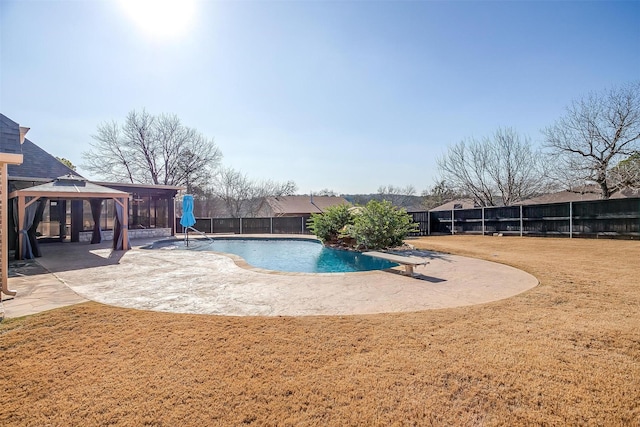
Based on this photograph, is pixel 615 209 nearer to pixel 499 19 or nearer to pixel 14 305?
pixel 499 19

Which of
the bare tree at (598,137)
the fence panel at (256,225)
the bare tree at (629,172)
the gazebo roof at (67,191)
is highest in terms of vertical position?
the bare tree at (598,137)

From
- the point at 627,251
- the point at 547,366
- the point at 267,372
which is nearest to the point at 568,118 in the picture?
the point at 627,251

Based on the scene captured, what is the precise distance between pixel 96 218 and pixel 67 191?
4.58m

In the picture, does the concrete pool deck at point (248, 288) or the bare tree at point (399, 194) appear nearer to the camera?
the concrete pool deck at point (248, 288)

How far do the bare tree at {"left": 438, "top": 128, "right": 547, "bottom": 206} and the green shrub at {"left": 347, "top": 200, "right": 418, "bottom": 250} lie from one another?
17499mm

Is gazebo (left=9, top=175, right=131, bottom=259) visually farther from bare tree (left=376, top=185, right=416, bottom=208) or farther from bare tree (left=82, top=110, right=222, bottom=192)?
bare tree (left=376, top=185, right=416, bottom=208)

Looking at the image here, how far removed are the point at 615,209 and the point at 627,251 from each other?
3814mm

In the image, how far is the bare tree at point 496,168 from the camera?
23062 millimetres

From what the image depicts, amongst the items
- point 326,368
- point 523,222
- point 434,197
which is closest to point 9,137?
point 326,368

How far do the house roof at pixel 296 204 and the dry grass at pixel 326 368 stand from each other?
2892cm

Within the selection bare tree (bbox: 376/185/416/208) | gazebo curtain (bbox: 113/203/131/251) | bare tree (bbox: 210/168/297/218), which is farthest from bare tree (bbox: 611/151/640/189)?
bare tree (bbox: 210/168/297/218)

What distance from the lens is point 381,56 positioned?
9.97m

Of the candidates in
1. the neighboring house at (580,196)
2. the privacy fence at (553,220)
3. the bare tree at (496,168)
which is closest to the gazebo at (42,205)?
the privacy fence at (553,220)

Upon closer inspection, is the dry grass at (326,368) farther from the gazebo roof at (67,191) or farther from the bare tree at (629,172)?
the bare tree at (629,172)
